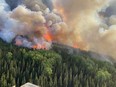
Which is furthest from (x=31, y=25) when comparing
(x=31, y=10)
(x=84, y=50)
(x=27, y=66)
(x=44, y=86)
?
(x=44, y=86)

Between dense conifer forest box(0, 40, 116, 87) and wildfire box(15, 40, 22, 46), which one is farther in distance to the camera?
wildfire box(15, 40, 22, 46)

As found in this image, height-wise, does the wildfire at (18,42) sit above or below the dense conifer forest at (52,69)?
above

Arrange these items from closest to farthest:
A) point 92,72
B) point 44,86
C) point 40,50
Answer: point 44,86
point 92,72
point 40,50

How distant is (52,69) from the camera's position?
130000mm

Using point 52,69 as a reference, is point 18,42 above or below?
above

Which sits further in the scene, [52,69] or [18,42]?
[18,42]

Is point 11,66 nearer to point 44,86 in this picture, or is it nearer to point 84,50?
point 44,86

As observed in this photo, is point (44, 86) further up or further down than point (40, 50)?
further down

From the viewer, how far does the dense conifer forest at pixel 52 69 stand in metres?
117

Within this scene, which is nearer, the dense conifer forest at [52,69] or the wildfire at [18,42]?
the dense conifer forest at [52,69]

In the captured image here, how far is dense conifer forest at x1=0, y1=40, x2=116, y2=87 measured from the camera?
117 metres

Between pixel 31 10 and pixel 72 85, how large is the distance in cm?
4509

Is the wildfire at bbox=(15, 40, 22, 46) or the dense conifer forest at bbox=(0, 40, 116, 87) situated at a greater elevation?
the wildfire at bbox=(15, 40, 22, 46)

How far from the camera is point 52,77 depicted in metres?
124
